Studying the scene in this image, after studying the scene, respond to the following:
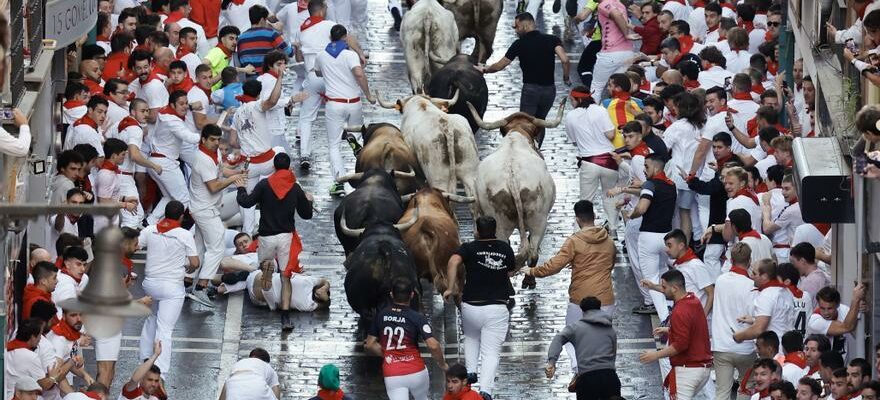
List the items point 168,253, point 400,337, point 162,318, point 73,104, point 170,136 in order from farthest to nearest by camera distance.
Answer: point 170,136 → point 73,104 → point 162,318 → point 168,253 → point 400,337

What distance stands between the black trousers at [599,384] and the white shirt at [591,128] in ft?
18.8

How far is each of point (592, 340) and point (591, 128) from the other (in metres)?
5.86

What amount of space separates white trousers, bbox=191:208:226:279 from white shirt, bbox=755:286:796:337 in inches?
260

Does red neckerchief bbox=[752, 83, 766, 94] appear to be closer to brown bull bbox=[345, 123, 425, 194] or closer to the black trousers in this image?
brown bull bbox=[345, 123, 425, 194]

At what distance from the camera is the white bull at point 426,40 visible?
1094 inches

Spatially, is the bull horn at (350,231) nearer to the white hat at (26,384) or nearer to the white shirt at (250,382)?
the white shirt at (250,382)

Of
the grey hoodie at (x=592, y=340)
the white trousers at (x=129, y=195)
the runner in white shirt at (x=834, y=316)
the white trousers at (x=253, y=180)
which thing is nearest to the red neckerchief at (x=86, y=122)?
the white trousers at (x=129, y=195)

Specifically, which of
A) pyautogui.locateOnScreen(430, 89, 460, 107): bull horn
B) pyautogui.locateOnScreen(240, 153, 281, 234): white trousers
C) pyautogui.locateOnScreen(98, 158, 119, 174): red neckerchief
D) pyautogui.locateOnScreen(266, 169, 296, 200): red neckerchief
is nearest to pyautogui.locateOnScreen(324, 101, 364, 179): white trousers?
pyautogui.locateOnScreen(430, 89, 460, 107): bull horn

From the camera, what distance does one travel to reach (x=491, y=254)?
62.1 feet

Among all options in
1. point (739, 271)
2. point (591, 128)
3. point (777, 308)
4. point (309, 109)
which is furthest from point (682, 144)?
point (309, 109)

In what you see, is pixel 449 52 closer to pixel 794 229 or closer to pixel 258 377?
pixel 794 229

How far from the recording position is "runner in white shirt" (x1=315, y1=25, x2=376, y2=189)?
25422 mm

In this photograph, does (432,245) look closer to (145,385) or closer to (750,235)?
(750,235)

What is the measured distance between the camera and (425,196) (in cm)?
2158
